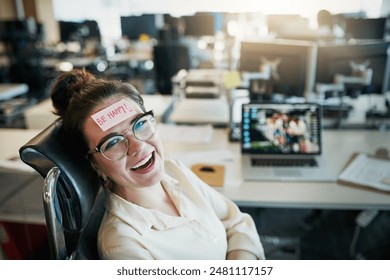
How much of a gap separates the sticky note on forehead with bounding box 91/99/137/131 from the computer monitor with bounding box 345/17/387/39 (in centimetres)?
339

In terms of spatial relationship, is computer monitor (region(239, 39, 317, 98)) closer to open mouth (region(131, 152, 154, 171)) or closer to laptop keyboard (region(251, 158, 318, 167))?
laptop keyboard (region(251, 158, 318, 167))

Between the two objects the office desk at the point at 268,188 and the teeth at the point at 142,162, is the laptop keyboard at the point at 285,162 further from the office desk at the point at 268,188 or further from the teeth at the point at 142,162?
the teeth at the point at 142,162

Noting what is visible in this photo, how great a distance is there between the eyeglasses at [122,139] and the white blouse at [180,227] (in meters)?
0.12

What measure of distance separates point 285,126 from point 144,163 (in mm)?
785

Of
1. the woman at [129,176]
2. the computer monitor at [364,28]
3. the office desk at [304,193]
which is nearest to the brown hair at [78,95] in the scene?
the woman at [129,176]

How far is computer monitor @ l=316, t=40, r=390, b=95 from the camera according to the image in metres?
1.97

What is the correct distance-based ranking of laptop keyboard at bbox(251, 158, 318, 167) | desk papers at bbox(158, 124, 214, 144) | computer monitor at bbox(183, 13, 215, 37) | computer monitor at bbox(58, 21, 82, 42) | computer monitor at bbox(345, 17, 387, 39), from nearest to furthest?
laptop keyboard at bbox(251, 158, 318, 167) → desk papers at bbox(158, 124, 214, 144) → computer monitor at bbox(345, 17, 387, 39) → computer monitor at bbox(183, 13, 215, 37) → computer monitor at bbox(58, 21, 82, 42)

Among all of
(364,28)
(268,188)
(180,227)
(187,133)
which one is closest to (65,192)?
(180,227)

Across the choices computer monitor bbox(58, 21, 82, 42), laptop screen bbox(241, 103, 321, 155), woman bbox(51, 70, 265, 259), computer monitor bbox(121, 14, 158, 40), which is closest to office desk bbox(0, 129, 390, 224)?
laptop screen bbox(241, 103, 321, 155)

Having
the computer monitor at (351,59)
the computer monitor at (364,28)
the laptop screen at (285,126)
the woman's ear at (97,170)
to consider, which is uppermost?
the computer monitor at (364,28)

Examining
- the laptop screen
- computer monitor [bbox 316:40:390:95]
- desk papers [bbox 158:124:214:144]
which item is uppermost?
computer monitor [bbox 316:40:390:95]

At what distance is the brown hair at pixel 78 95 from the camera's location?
0.85 m

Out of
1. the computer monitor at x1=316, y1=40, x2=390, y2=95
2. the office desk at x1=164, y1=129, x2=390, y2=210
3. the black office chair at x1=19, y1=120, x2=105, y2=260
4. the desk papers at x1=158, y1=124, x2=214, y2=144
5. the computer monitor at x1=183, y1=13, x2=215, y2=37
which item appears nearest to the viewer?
the black office chair at x1=19, y1=120, x2=105, y2=260

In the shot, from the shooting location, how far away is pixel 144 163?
3.02 feet
